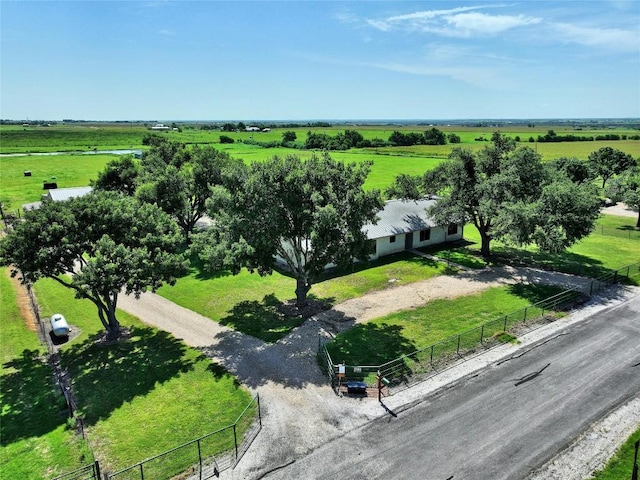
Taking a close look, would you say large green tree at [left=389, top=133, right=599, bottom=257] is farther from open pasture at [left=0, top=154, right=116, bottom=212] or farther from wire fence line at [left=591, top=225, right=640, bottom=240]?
open pasture at [left=0, top=154, right=116, bottom=212]

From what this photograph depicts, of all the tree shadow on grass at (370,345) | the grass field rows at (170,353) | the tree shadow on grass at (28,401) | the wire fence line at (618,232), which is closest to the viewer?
the grass field rows at (170,353)

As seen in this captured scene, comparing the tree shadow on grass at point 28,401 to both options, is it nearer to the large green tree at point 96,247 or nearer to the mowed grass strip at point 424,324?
the large green tree at point 96,247

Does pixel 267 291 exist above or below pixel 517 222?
below

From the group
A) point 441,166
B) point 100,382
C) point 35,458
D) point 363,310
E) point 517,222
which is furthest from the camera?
point 441,166

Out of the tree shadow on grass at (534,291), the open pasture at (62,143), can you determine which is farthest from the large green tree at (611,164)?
the open pasture at (62,143)

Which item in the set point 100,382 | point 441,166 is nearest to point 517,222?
point 441,166

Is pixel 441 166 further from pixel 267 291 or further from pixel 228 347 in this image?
pixel 228 347

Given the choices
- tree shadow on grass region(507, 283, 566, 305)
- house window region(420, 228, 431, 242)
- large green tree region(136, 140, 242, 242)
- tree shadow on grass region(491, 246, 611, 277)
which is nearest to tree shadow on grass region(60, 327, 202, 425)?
large green tree region(136, 140, 242, 242)
